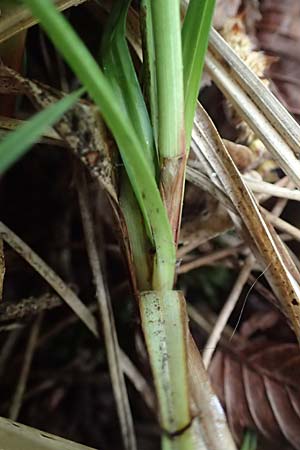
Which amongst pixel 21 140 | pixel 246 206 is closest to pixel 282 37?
pixel 246 206

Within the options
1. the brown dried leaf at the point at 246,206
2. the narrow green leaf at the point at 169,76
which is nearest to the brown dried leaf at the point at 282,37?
the brown dried leaf at the point at 246,206

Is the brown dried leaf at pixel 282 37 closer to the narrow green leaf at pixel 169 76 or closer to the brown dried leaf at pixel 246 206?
the brown dried leaf at pixel 246 206

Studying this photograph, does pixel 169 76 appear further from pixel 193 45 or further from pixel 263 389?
pixel 263 389

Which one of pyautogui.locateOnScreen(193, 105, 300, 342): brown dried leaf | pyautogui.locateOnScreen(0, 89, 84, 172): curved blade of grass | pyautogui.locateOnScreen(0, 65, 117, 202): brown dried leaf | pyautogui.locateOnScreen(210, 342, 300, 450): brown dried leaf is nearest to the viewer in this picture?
pyautogui.locateOnScreen(0, 89, 84, 172): curved blade of grass

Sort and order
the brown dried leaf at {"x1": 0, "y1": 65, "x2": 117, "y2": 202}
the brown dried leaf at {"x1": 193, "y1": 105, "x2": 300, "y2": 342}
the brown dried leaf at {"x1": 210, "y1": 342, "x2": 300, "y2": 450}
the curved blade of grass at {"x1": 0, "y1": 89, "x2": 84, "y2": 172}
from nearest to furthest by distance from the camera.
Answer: the curved blade of grass at {"x1": 0, "y1": 89, "x2": 84, "y2": 172} → the brown dried leaf at {"x1": 0, "y1": 65, "x2": 117, "y2": 202} → the brown dried leaf at {"x1": 193, "y1": 105, "x2": 300, "y2": 342} → the brown dried leaf at {"x1": 210, "y1": 342, "x2": 300, "y2": 450}

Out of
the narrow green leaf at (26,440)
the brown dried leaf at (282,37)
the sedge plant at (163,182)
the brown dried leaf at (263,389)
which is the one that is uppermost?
the brown dried leaf at (282,37)

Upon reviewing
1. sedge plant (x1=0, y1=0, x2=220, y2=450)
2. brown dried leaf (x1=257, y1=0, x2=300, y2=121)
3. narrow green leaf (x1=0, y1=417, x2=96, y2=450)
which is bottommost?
narrow green leaf (x1=0, y1=417, x2=96, y2=450)

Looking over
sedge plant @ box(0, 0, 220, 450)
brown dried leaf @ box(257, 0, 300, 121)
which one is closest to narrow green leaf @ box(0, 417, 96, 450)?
sedge plant @ box(0, 0, 220, 450)

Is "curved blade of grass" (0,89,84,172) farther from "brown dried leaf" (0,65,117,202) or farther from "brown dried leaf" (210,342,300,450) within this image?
"brown dried leaf" (210,342,300,450)
